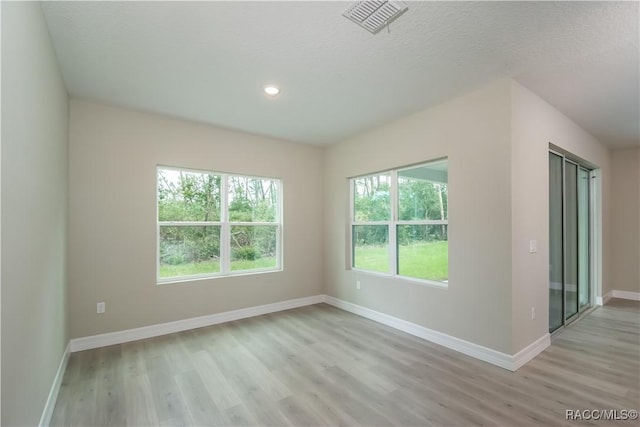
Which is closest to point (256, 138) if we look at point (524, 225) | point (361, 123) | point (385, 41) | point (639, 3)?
point (361, 123)

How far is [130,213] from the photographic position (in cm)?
340

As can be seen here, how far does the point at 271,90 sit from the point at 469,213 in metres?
2.40

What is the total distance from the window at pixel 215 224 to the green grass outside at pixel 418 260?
155 cm

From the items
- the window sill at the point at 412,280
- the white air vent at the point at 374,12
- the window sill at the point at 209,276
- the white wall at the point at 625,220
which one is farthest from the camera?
the white wall at the point at 625,220

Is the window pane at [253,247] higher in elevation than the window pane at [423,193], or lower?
lower

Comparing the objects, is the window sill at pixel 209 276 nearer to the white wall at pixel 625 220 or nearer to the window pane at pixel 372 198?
the window pane at pixel 372 198

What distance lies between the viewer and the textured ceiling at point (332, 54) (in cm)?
186

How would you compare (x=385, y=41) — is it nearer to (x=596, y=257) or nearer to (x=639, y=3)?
(x=639, y=3)

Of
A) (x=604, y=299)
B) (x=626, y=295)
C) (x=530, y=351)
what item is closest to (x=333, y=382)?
(x=530, y=351)

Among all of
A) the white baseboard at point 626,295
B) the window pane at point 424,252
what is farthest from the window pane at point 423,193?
the white baseboard at point 626,295

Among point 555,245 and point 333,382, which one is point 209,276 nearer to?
point 333,382

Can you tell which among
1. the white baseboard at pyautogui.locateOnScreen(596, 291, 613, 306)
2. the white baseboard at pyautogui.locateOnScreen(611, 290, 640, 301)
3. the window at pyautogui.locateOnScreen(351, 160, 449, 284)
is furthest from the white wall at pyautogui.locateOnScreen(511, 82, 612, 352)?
the white baseboard at pyautogui.locateOnScreen(611, 290, 640, 301)

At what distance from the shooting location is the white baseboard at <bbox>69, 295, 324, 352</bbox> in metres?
3.13

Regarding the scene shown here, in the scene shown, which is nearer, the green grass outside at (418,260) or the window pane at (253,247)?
the green grass outside at (418,260)
